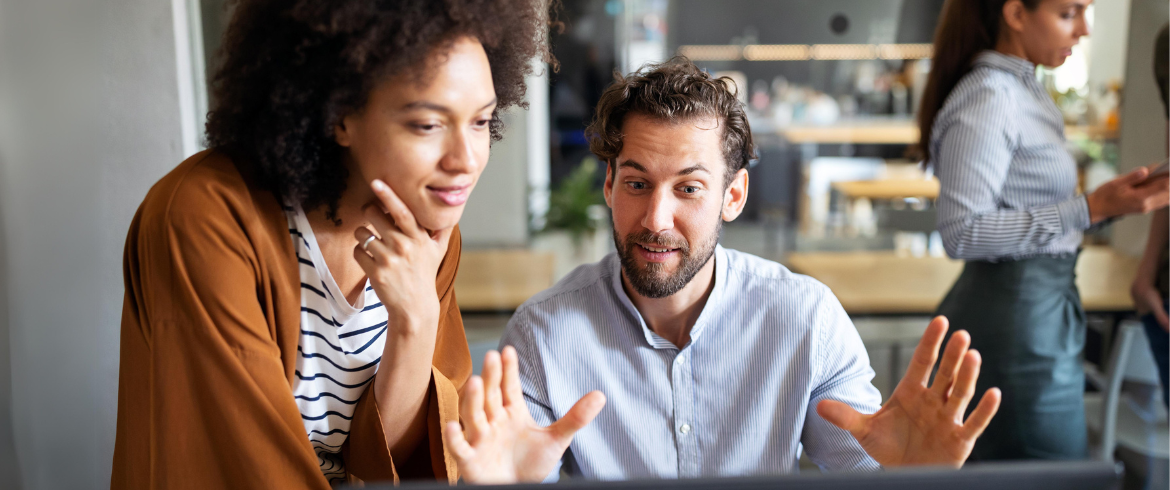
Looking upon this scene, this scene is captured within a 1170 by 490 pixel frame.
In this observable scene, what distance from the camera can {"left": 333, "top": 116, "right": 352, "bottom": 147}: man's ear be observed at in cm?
89

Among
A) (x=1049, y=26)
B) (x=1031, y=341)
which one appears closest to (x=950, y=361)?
(x=1031, y=341)

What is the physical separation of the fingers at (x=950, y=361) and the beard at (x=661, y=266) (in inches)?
14.2

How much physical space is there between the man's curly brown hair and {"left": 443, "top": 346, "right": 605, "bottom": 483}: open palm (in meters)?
0.42

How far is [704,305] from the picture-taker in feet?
4.16

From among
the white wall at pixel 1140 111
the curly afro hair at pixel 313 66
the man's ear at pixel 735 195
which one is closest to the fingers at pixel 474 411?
the curly afro hair at pixel 313 66

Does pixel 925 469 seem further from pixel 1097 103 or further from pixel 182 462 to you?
pixel 1097 103

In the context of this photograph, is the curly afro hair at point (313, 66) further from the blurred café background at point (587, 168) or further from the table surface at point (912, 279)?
the table surface at point (912, 279)

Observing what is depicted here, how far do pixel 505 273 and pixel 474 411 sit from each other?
229 cm

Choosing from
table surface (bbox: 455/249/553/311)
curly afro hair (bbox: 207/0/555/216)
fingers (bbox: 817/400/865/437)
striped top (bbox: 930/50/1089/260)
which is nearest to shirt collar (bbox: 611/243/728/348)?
fingers (bbox: 817/400/865/437)

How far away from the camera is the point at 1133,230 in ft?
8.51

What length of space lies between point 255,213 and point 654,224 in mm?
531

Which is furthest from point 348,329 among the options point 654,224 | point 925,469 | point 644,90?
point 925,469

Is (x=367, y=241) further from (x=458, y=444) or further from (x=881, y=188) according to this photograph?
(x=881, y=188)

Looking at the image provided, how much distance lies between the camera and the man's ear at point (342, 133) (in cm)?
89
